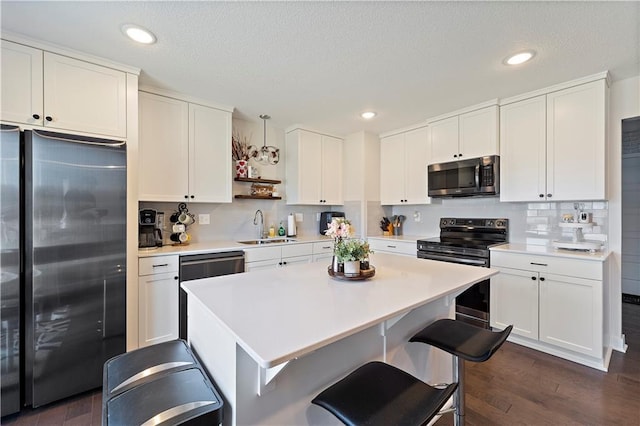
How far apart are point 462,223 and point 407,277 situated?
2.34m

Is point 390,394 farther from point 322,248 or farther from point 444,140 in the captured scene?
point 444,140

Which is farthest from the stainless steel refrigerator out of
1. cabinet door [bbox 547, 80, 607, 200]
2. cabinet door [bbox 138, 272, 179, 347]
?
cabinet door [bbox 547, 80, 607, 200]

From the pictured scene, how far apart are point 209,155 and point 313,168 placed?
4.64 ft

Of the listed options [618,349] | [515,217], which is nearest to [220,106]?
[515,217]

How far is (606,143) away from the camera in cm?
246

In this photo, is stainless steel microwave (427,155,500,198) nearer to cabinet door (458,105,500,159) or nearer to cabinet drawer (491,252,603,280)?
cabinet door (458,105,500,159)

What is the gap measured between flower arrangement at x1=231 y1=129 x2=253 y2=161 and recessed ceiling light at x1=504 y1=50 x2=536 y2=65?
2.80 metres

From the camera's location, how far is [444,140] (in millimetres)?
3449

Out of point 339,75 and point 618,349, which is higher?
point 339,75

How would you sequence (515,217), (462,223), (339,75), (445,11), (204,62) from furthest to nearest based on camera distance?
(462,223) < (515,217) < (339,75) < (204,62) < (445,11)

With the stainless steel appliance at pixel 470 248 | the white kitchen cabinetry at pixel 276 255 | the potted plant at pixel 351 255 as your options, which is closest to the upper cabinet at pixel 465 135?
the stainless steel appliance at pixel 470 248

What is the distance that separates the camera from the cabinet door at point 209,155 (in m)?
2.95

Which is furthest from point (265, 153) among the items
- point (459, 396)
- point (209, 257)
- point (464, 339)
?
point (459, 396)

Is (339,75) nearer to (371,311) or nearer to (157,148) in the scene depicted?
(157,148)
